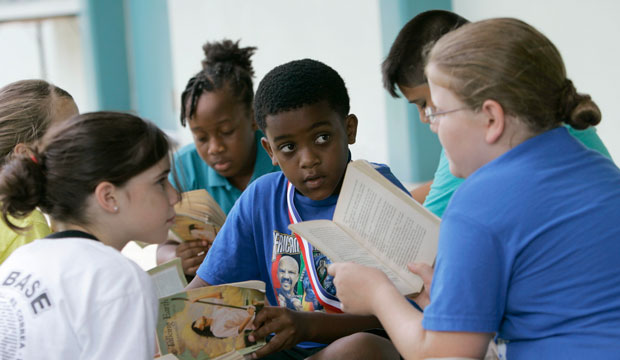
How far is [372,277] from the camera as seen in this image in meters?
1.40

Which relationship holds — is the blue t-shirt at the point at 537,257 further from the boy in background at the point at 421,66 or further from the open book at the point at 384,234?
the boy in background at the point at 421,66

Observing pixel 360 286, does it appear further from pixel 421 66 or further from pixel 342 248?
pixel 421 66

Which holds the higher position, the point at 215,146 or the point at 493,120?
the point at 493,120

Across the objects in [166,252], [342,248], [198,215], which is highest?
[342,248]

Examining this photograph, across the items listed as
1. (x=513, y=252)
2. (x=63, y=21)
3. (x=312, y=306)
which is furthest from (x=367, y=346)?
(x=63, y=21)

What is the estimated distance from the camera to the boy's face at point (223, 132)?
8.25 ft

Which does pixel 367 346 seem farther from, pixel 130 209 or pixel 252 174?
pixel 252 174

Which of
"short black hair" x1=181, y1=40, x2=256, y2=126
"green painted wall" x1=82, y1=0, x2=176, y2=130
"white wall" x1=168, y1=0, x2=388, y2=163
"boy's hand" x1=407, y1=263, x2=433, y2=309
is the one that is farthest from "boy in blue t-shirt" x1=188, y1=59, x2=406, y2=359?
"green painted wall" x1=82, y1=0, x2=176, y2=130

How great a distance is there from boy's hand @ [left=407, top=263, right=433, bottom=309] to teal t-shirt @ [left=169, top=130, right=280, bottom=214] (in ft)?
3.67

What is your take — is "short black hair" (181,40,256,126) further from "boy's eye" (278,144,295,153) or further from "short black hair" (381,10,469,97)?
"boy's eye" (278,144,295,153)

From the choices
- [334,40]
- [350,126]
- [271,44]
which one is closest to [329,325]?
[350,126]

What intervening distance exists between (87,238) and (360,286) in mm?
541

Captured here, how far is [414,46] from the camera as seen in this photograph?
86.6 inches

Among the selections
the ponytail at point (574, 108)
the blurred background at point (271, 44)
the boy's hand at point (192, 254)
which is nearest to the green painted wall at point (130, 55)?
the blurred background at point (271, 44)
